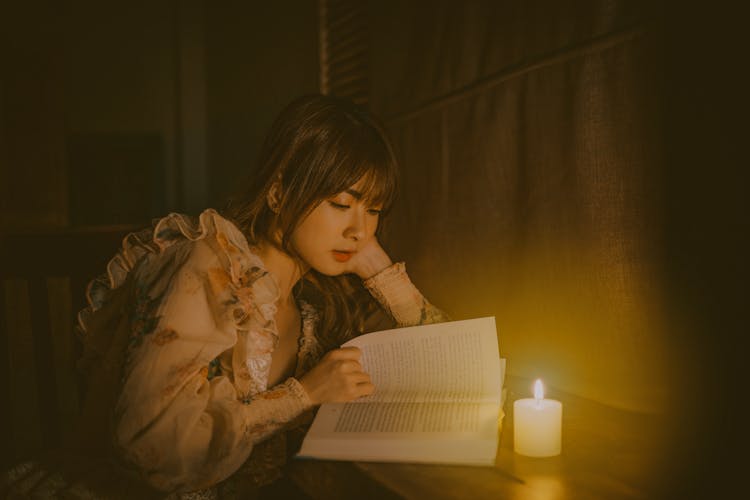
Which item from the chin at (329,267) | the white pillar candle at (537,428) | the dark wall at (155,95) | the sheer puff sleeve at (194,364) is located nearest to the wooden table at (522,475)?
the white pillar candle at (537,428)

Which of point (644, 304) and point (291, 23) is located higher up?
point (291, 23)

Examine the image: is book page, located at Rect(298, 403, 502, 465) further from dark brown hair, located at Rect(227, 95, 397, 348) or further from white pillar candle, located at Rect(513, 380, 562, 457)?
dark brown hair, located at Rect(227, 95, 397, 348)

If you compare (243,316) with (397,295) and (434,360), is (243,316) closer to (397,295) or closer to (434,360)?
(434,360)

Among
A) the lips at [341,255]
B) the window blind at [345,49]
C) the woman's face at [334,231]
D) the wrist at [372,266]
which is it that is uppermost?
the window blind at [345,49]

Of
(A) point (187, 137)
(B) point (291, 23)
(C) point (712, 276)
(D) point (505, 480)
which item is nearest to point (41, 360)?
(D) point (505, 480)

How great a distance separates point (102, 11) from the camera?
11.7ft

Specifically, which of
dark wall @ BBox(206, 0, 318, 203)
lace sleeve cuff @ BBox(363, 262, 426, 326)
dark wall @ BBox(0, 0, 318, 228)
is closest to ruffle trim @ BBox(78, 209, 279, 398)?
lace sleeve cuff @ BBox(363, 262, 426, 326)

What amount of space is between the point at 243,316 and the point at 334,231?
0.92ft

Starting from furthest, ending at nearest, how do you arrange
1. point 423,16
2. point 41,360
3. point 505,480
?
point 423,16, point 41,360, point 505,480

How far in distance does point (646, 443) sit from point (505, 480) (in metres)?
0.28

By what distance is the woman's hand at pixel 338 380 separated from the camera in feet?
3.48

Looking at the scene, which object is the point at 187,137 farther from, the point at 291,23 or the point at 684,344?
the point at 684,344

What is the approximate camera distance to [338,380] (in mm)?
1066

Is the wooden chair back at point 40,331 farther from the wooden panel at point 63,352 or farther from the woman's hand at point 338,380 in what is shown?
the woman's hand at point 338,380
